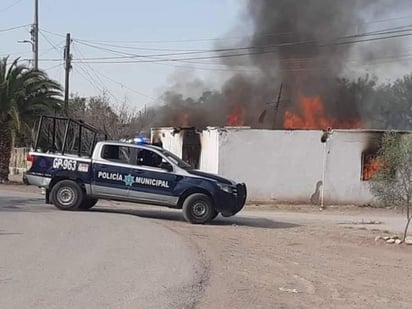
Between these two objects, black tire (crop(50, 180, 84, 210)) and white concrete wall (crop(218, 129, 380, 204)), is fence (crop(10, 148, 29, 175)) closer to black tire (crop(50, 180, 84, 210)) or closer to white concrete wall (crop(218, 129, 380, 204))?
white concrete wall (crop(218, 129, 380, 204))

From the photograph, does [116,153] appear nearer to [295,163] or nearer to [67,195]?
[67,195]

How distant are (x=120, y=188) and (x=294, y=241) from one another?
16.9 feet

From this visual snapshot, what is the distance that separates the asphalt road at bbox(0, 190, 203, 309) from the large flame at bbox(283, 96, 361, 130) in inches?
1066

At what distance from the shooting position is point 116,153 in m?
18.9

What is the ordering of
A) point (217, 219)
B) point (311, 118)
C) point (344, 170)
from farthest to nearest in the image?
point (311, 118) → point (344, 170) → point (217, 219)

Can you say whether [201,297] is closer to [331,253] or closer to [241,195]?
[331,253]

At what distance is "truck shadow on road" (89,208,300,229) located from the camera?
1906cm

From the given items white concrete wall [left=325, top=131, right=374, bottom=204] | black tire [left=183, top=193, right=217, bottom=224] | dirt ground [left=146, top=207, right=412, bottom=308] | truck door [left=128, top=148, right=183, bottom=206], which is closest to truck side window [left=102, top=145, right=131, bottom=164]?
truck door [left=128, top=148, right=183, bottom=206]

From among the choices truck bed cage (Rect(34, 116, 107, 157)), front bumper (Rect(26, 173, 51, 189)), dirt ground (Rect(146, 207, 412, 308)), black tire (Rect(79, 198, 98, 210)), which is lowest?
dirt ground (Rect(146, 207, 412, 308))

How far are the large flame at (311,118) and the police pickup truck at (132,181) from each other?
79.8 feet

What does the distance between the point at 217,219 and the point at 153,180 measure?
97.2 inches

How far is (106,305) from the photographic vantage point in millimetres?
7641

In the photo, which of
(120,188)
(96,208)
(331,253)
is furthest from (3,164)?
(331,253)

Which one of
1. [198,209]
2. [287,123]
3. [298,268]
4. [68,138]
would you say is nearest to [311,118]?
[287,123]
